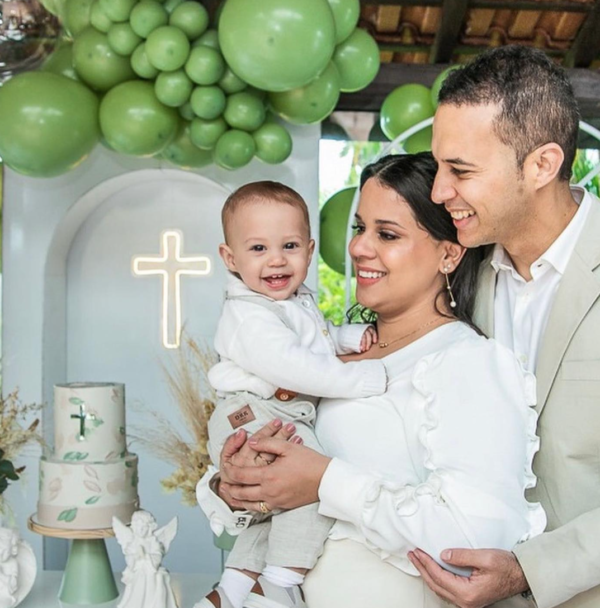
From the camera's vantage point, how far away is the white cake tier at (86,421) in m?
2.65

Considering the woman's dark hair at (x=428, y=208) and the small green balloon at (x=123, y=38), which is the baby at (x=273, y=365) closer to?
the woman's dark hair at (x=428, y=208)

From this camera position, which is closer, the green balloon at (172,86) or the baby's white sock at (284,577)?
the baby's white sock at (284,577)

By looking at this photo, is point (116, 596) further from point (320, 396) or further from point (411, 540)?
point (411, 540)

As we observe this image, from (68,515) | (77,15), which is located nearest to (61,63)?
(77,15)

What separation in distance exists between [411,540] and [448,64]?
292 cm

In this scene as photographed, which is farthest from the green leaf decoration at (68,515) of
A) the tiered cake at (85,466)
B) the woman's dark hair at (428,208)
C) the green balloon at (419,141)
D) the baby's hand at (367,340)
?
the green balloon at (419,141)

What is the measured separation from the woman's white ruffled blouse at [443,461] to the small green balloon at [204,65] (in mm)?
1548

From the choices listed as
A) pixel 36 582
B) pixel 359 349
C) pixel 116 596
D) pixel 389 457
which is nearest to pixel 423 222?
pixel 359 349

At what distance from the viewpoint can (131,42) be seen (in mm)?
2990

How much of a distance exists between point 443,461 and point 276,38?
1585mm

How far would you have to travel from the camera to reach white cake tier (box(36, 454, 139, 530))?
263cm

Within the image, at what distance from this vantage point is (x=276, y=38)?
270 centimetres

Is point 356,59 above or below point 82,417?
above

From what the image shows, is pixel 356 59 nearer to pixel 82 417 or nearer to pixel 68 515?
pixel 82 417
